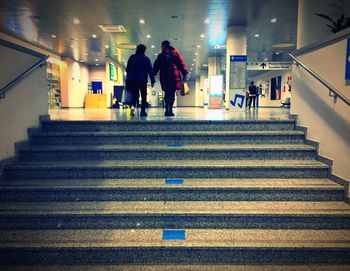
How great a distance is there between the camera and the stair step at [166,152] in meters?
3.85

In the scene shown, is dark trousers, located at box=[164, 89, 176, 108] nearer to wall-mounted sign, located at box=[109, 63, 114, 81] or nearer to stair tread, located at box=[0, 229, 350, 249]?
stair tread, located at box=[0, 229, 350, 249]

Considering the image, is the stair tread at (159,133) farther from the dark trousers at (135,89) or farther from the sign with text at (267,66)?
Answer: the sign with text at (267,66)

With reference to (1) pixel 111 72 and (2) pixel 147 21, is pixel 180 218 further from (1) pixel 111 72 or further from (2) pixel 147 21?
(1) pixel 111 72

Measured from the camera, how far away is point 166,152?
12.9 feet

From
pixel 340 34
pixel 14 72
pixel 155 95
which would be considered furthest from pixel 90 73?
pixel 340 34

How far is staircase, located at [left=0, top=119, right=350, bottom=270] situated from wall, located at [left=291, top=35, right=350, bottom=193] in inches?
8.7

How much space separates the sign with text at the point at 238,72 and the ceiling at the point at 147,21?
56.2 inches

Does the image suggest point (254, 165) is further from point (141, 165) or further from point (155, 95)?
point (155, 95)

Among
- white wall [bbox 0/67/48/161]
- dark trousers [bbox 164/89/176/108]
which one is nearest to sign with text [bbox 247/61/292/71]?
dark trousers [bbox 164/89/176/108]

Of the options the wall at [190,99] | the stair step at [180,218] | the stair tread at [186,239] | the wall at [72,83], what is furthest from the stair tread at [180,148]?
the wall at [190,99]

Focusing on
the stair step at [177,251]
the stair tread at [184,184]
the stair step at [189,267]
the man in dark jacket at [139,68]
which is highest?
the man in dark jacket at [139,68]

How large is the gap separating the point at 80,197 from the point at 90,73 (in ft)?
81.9

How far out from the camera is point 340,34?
3285mm

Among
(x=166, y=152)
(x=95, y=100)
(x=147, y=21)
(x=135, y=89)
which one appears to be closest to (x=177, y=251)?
(x=166, y=152)
